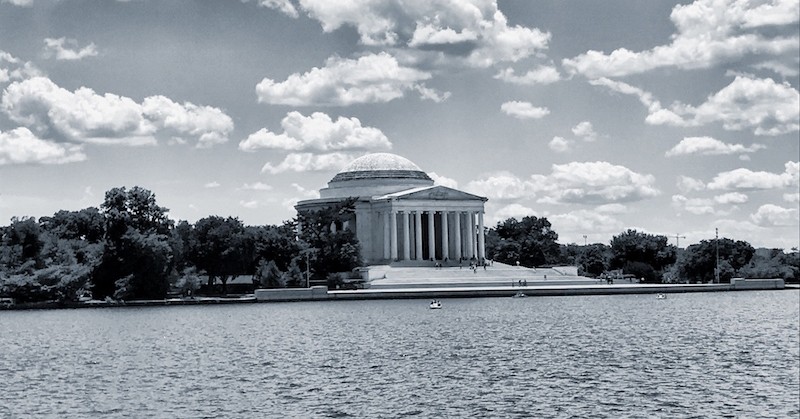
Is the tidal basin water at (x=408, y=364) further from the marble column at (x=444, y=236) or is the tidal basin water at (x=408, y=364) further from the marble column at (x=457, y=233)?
the marble column at (x=457, y=233)

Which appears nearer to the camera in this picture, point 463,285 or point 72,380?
point 72,380

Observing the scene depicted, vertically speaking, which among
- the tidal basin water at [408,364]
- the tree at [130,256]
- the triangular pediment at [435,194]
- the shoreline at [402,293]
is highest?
the triangular pediment at [435,194]

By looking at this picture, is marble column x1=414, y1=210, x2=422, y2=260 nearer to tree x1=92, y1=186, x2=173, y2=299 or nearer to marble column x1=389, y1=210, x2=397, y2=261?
marble column x1=389, y1=210, x2=397, y2=261

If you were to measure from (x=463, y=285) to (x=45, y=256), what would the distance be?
40.5 metres

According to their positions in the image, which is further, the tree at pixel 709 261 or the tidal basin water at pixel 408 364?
the tree at pixel 709 261

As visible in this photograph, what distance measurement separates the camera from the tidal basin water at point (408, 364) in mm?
41469

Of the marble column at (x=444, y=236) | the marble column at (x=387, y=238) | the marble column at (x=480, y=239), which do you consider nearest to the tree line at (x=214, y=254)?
the marble column at (x=387, y=238)

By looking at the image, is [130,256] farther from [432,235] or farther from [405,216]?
[432,235]

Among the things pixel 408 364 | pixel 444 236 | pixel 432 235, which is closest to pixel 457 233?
pixel 444 236

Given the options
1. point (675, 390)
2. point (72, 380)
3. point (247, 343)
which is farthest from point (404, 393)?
point (247, 343)

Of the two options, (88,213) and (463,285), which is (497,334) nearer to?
(463,285)

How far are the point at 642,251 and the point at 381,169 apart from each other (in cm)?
3476

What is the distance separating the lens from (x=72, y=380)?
50781mm

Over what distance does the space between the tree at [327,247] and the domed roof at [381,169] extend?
796 inches
